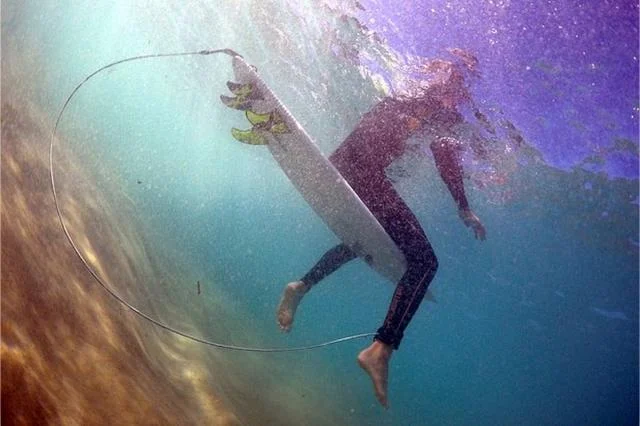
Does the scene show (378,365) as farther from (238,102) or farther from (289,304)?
(238,102)

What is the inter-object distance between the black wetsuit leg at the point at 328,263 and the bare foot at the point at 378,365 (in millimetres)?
1569

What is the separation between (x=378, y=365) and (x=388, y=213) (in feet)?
5.80

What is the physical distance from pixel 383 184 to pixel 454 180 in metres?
0.88

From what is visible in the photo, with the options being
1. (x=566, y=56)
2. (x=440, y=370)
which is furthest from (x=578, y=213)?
(x=440, y=370)

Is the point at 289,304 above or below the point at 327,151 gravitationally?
above

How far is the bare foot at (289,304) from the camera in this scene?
4949mm

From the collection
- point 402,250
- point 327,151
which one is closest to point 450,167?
point 402,250

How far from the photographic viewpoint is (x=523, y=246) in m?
18.2

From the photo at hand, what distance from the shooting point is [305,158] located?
4.99 metres

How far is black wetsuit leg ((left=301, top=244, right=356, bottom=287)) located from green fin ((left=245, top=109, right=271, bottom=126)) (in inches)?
75.4

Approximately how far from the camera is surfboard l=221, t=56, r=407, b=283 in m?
4.81

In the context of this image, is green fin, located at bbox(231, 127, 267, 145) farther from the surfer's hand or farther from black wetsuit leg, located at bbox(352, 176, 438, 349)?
the surfer's hand

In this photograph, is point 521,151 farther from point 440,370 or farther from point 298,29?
point 440,370

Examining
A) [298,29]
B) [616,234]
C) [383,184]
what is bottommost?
[616,234]
